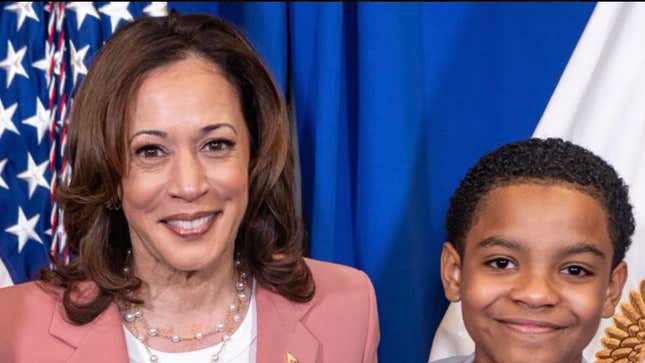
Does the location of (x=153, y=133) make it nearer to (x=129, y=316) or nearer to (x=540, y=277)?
(x=129, y=316)

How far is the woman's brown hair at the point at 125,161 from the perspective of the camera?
199cm

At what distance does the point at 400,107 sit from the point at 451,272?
0.77 meters

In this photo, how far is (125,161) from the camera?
198cm

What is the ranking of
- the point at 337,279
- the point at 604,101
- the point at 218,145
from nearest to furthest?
the point at 218,145 → the point at 337,279 → the point at 604,101

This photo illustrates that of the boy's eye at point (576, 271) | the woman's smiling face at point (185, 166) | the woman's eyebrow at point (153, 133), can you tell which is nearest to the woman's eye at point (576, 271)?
the boy's eye at point (576, 271)

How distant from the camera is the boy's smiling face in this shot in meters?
1.85

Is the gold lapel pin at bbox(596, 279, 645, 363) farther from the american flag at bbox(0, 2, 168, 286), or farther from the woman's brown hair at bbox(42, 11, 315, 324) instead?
the american flag at bbox(0, 2, 168, 286)

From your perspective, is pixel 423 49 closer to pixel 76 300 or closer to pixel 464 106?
pixel 464 106

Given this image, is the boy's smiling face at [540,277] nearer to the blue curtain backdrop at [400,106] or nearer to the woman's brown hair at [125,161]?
the woman's brown hair at [125,161]

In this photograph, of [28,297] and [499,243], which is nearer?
[499,243]

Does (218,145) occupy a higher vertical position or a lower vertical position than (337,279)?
higher

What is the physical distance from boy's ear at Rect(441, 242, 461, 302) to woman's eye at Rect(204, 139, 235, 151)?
0.45m

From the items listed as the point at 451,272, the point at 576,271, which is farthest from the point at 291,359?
the point at 576,271

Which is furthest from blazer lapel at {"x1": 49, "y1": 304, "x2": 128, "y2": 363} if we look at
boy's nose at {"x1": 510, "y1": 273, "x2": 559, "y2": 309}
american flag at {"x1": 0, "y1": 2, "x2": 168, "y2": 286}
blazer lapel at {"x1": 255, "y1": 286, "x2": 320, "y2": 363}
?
boy's nose at {"x1": 510, "y1": 273, "x2": 559, "y2": 309}
